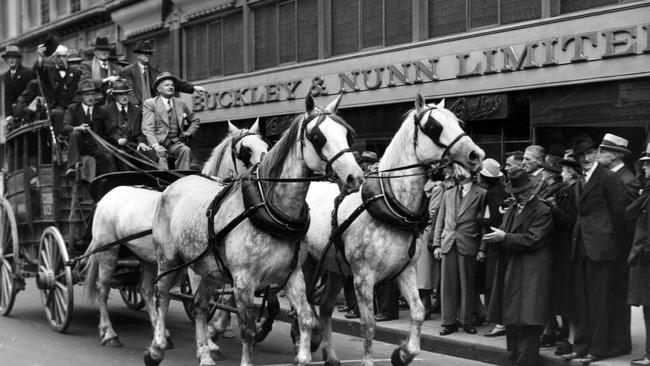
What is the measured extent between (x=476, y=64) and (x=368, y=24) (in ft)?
11.8

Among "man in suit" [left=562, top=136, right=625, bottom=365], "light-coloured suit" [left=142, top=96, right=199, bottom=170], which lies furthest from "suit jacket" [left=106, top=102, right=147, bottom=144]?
"man in suit" [left=562, top=136, right=625, bottom=365]

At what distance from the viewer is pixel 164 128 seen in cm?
1034

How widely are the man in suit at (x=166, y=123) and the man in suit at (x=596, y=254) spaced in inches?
187

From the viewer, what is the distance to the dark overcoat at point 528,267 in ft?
26.3

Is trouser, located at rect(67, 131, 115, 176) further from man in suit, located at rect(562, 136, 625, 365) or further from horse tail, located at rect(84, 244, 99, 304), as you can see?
man in suit, located at rect(562, 136, 625, 365)

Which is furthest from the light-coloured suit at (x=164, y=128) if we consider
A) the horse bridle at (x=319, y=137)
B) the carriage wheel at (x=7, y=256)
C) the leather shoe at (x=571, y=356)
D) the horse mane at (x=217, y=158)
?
the leather shoe at (x=571, y=356)

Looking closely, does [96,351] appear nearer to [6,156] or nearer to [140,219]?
[140,219]

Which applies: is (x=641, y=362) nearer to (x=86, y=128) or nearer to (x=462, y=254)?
(x=462, y=254)

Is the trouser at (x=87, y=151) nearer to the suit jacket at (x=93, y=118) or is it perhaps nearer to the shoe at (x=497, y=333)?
the suit jacket at (x=93, y=118)

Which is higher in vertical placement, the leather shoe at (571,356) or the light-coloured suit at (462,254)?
the light-coloured suit at (462,254)

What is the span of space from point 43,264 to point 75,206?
886 mm

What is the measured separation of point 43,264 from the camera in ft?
35.3

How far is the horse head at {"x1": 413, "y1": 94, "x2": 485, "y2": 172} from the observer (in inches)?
290

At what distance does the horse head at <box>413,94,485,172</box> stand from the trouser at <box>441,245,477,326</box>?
284cm
